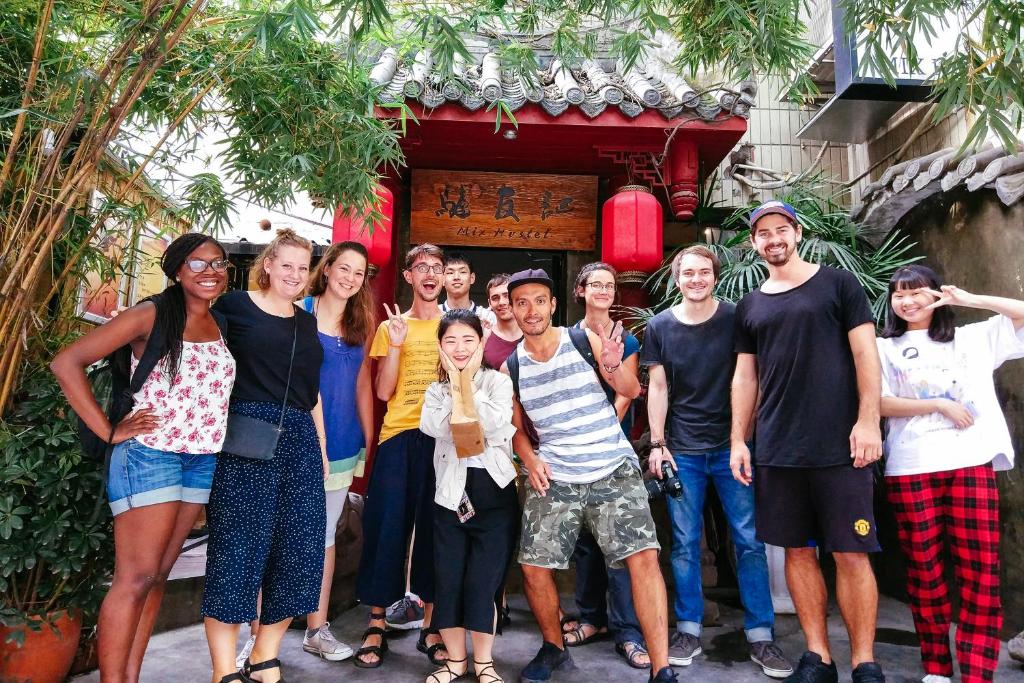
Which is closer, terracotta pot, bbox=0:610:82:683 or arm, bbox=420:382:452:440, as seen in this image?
terracotta pot, bbox=0:610:82:683

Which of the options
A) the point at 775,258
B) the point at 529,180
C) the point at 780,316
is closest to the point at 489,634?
the point at 780,316

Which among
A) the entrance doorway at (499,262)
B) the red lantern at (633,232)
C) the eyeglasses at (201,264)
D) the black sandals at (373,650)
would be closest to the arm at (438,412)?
the eyeglasses at (201,264)

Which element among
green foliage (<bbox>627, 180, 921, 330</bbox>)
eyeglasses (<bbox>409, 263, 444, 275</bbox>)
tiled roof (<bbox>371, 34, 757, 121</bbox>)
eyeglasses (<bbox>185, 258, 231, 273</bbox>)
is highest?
tiled roof (<bbox>371, 34, 757, 121</bbox>)

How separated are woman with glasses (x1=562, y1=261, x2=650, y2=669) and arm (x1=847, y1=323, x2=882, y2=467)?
99 centimetres

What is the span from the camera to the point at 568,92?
510cm

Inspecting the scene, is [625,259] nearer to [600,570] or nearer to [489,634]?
[600,570]

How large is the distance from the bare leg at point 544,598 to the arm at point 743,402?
107cm

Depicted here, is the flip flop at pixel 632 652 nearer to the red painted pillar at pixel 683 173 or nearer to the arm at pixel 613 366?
the arm at pixel 613 366

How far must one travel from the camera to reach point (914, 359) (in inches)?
121

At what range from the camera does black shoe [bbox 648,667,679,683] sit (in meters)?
2.64

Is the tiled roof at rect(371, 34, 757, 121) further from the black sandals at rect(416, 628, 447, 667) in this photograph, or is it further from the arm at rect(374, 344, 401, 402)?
the black sandals at rect(416, 628, 447, 667)

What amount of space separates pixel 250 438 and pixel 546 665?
169 cm

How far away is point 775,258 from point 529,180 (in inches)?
139

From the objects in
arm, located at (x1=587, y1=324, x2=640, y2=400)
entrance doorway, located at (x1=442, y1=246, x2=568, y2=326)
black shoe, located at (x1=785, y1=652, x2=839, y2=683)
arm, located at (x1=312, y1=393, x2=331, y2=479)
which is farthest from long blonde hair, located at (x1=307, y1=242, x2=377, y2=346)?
entrance doorway, located at (x1=442, y1=246, x2=568, y2=326)
